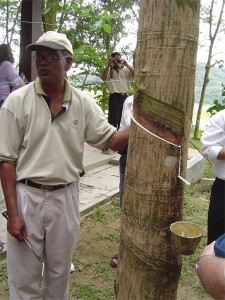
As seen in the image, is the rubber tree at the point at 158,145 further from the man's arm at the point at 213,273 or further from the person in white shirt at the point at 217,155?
the person in white shirt at the point at 217,155

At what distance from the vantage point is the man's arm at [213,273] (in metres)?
1.10

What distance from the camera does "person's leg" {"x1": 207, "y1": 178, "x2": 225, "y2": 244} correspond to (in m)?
2.98

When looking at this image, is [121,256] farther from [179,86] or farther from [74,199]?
[74,199]

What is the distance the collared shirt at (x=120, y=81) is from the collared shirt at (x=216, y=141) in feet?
14.0

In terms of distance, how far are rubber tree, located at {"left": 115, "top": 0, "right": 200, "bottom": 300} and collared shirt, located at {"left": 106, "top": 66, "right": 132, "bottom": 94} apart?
5768 millimetres

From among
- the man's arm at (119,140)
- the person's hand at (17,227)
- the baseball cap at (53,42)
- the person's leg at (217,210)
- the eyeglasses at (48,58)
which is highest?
the baseball cap at (53,42)

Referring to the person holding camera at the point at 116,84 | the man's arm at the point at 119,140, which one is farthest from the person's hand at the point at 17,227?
the person holding camera at the point at 116,84

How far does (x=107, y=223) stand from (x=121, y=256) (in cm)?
305

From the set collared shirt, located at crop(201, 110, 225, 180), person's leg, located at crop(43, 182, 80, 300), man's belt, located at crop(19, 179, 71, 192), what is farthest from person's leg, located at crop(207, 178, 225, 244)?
man's belt, located at crop(19, 179, 71, 192)

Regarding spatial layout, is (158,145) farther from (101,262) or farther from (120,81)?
(120,81)

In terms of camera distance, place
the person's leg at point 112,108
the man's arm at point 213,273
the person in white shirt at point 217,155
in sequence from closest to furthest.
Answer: the man's arm at point 213,273 → the person in white shirt at point 217,155 → the person's leg at point 112,108

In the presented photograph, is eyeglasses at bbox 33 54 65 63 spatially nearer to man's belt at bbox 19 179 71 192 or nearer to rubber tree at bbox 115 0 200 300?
man's belt at bbox 19 179 71 192

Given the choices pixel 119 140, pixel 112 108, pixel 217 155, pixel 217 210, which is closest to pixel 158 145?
pixel 119 140

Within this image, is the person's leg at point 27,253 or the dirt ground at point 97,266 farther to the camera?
the dirt ground at point 97,266
